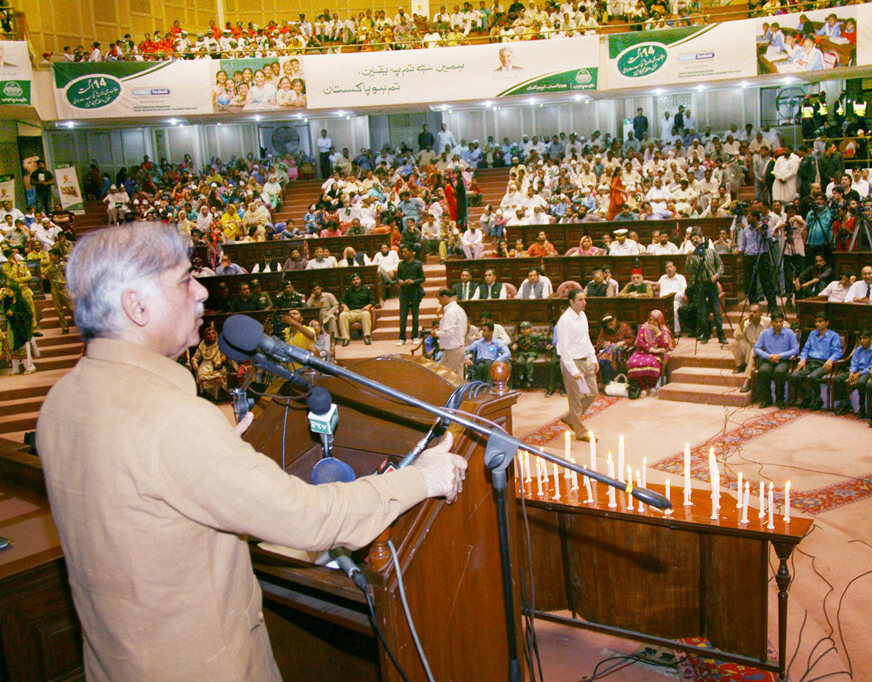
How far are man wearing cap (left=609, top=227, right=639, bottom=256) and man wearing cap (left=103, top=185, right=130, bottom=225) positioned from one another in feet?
38.8

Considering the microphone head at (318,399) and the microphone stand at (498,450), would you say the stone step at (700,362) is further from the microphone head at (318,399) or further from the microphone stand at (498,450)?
the microphone head at (318,399)

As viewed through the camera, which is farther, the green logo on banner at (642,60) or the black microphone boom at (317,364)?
the green logo on banner at (642,60)

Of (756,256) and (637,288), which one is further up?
(756,256)

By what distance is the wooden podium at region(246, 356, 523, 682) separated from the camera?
175cm

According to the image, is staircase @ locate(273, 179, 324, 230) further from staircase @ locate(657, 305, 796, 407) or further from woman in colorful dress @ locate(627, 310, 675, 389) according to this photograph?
staircase @ locate(657, 305, 796, 407)

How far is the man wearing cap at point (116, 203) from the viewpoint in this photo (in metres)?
18.0

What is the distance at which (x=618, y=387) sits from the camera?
888 cm

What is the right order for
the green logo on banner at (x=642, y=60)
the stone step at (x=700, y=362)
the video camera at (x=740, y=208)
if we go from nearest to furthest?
the stone step at (x=700, y=362) → the video camera at (x=740, y=208) → the green logo on banner at (x=642, y=60)

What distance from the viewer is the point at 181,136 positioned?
23594 millimetres

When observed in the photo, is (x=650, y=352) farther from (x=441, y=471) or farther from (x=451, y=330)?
(x=441, y=471)

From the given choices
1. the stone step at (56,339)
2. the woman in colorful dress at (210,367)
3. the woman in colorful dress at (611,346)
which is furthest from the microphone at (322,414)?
the stone step at (56,339)

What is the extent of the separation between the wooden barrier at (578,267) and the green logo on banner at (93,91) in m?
10.9

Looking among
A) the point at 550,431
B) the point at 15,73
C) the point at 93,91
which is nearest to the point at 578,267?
the point at 550,431

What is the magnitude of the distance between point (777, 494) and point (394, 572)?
464cm
